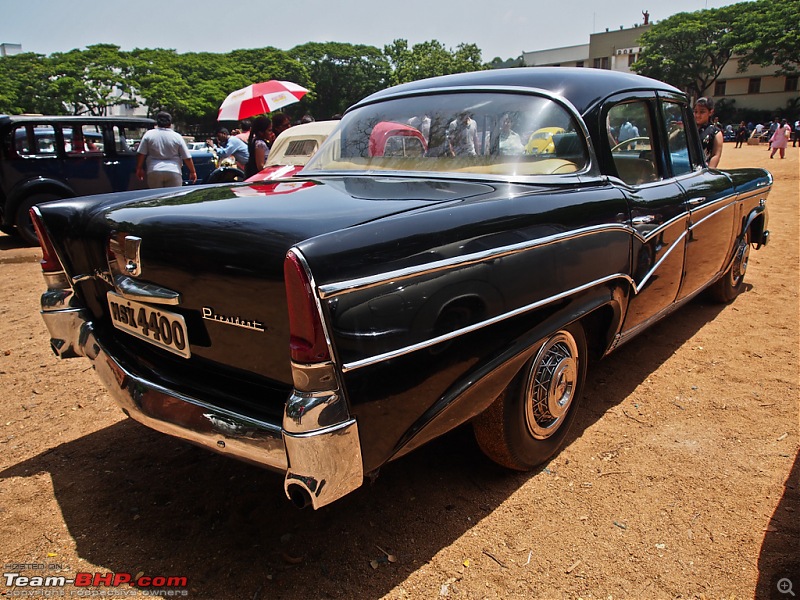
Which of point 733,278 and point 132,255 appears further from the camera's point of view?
point 733,278

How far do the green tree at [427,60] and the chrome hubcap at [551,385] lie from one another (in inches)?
2268

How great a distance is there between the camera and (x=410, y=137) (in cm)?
291

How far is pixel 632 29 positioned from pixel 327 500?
72329mm

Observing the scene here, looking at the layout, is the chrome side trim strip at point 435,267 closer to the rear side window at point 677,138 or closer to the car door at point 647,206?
the car door at point 647,206

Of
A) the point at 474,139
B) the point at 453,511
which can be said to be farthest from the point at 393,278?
the point at 474,139

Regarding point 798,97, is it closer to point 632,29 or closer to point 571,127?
point 632,29

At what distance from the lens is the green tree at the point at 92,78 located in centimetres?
3884

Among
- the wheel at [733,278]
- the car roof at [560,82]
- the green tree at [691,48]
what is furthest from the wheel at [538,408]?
the green tree at [691,48]

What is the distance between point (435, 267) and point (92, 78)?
46.2 meters

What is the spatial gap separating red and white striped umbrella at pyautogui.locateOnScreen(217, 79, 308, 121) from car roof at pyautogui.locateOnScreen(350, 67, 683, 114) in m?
6.54

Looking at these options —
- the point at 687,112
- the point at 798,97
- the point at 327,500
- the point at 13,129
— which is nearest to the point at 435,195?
the point at 327,500

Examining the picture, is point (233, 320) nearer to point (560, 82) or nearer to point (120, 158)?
point (560, 82)

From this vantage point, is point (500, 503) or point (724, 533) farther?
point (500, 503)

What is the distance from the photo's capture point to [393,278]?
1.64 meters
